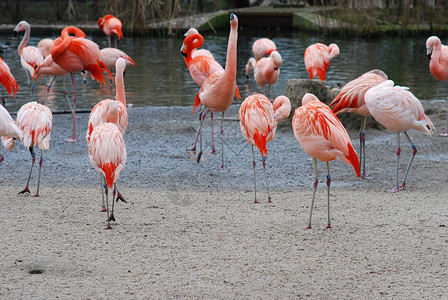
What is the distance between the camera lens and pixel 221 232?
433 cm

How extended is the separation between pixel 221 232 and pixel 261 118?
3.93 feet

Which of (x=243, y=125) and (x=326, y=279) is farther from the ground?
(x=243, y=125)

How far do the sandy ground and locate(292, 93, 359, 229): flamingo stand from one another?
551 millimetres

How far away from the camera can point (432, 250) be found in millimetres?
3922

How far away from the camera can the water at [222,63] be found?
10.8 m

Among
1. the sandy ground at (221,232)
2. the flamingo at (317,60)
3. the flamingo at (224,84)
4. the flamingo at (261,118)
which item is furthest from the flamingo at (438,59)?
the flamingo at (261,118)

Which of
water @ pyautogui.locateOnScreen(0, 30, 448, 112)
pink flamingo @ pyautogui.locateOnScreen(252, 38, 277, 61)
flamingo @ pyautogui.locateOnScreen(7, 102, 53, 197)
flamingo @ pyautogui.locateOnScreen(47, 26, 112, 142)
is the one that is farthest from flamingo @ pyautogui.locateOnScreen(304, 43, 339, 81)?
flamingo @ pyautogui.locateOnScreen(7, 102, 53, 197)

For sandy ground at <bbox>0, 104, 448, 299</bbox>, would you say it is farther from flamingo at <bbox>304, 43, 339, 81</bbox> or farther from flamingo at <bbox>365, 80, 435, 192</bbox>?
flamingo at <bbox>304, 43, 339, 81</bbox>

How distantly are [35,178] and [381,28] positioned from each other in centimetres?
1536

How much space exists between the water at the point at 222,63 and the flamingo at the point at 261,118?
201 inches

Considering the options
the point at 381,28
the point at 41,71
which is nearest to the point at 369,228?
the point at 41,71

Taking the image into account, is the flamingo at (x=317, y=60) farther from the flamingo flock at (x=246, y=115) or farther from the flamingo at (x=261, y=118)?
the flamingo at (x=261, y=118)

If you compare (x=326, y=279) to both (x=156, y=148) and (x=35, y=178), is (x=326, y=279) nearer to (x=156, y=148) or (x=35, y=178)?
(x=35, y=178)

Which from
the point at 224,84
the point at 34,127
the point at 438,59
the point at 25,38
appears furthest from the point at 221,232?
the point at 25,38
